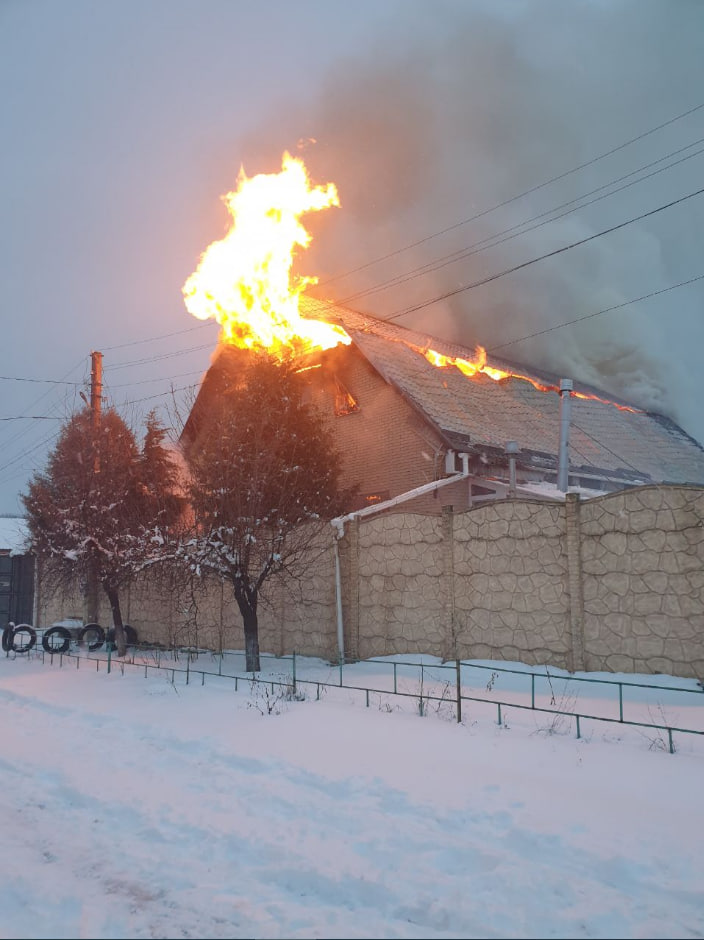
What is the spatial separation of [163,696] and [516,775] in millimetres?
6965

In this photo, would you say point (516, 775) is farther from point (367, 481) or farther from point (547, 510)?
point (367, 481)

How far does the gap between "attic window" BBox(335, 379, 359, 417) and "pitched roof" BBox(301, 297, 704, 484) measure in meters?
1.56

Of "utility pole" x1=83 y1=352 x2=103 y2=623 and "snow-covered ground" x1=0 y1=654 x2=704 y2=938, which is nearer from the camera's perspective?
"snow-covered ground" x1=0 y1=654 x2=704 y2=938

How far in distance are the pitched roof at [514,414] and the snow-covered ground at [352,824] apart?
1184 centimetres

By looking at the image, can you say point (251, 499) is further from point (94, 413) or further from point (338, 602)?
point (94, 413)

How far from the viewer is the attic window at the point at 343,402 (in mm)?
23391

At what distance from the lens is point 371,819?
613 centimetres

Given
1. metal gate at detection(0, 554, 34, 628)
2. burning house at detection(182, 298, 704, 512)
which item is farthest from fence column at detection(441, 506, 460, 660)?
metal gate at detection(0, 554, 34, 628)

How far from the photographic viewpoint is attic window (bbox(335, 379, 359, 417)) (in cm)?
2339

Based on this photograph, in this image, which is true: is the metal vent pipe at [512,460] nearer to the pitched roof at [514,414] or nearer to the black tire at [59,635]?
the pitched roof at [514,414]

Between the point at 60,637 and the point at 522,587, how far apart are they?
604 inches

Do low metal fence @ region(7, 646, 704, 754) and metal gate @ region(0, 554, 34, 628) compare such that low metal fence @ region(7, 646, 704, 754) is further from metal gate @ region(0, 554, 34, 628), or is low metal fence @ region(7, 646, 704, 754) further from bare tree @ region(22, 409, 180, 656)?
metal gate @ region(0, 554, 34, 628)

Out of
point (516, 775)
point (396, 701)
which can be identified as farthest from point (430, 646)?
point (516, 775)

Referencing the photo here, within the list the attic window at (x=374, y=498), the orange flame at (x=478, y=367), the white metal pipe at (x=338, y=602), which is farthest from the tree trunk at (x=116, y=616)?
the orange flame at (x=478, y=367)
